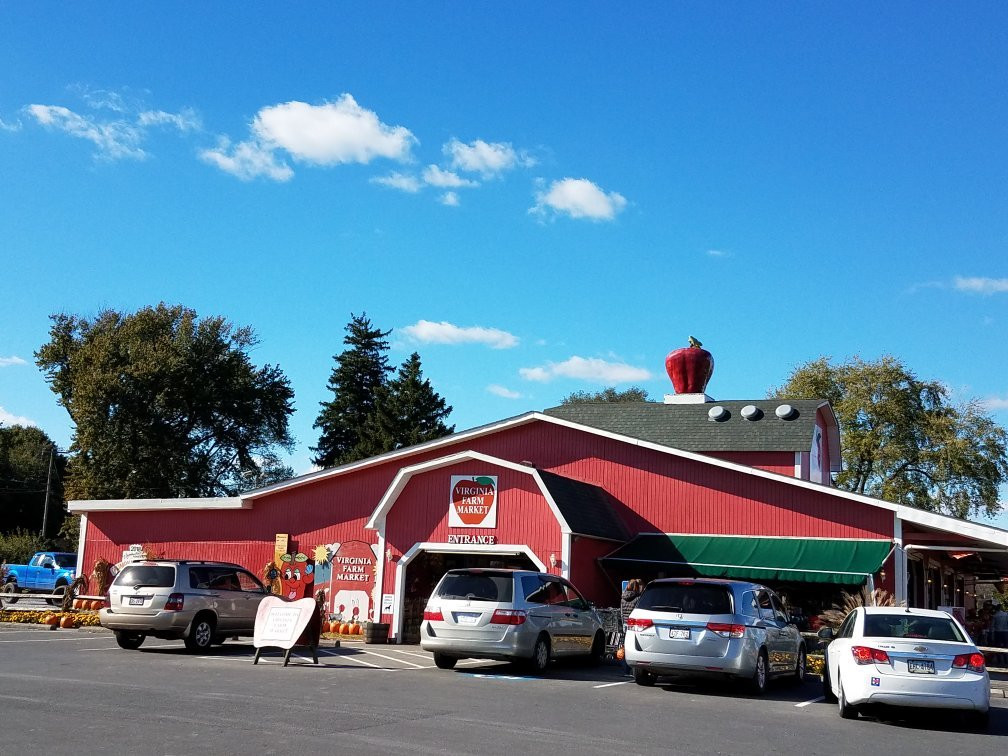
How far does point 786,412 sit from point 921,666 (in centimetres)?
1828

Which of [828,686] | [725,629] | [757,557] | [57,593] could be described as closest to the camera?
[725,629]

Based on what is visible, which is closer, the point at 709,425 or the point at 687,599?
the point at 687,599

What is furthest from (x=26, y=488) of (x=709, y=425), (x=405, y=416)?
(x=709, y=425)

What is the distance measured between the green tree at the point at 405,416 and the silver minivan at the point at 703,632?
46693 mm

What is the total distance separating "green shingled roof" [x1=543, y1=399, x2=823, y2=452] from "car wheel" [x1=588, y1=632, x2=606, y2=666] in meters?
9.11

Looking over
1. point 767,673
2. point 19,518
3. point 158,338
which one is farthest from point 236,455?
point 767,673

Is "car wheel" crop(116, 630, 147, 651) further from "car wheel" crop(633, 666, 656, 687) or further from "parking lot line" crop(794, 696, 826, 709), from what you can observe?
"parking lot line" crop(794, 696, 826, 709)

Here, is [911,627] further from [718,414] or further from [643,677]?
[718,414]

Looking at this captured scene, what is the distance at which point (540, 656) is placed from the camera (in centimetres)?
1667

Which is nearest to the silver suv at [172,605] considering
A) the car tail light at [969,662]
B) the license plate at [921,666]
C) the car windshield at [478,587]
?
the car windshield at [478,587]

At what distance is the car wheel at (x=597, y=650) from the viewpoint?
18922 millimetres

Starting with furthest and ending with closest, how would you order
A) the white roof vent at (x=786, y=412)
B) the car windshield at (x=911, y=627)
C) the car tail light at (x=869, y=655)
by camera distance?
1. the white roof vent at (x=786, y=412)
2. the car windshield at (x=911, y=627)
3. the car tail light at (x=869, y=655)

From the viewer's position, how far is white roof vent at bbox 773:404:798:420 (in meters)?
29.8

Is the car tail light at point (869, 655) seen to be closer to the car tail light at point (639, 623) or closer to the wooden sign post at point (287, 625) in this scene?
the car tail light at point (639, 623)
